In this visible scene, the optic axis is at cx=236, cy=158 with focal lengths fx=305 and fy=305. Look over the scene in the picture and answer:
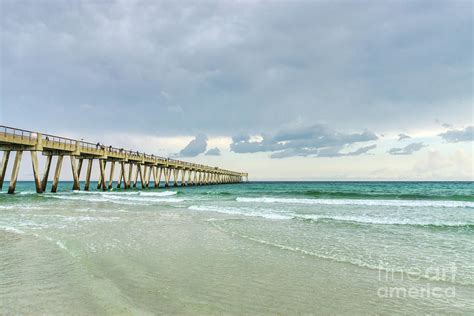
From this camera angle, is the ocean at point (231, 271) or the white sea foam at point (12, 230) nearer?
the ocean at point (231, 271)

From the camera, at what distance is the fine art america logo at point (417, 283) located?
4492mm

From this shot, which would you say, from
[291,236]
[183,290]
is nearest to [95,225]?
[291,236]

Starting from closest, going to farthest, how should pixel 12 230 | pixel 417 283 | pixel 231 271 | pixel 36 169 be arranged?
pixel 417 283
pixel 231 271
pixel 12 230
pixel 36 169

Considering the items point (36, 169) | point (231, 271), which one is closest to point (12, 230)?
point (231, 271)

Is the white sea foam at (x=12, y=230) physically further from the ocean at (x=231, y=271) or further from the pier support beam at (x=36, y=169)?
the pier support beam at (x=36, y=169)

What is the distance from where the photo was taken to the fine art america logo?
449 centimetres

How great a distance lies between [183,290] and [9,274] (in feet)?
9.76

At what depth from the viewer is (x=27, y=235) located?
27.7ft

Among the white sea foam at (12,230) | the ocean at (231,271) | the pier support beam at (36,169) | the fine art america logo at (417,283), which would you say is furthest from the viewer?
the pier support beam at (36,169)

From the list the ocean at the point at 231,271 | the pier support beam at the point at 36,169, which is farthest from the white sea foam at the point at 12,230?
the pier support beam at the point at 36,169

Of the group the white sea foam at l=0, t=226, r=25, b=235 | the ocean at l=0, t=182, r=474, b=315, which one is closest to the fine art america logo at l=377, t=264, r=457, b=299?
the ocean at l=0, t=182, r=474, b=315

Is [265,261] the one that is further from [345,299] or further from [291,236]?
[291,236]

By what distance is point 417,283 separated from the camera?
5051 mm

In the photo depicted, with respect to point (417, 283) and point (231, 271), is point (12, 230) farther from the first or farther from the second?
point (417, 283)
